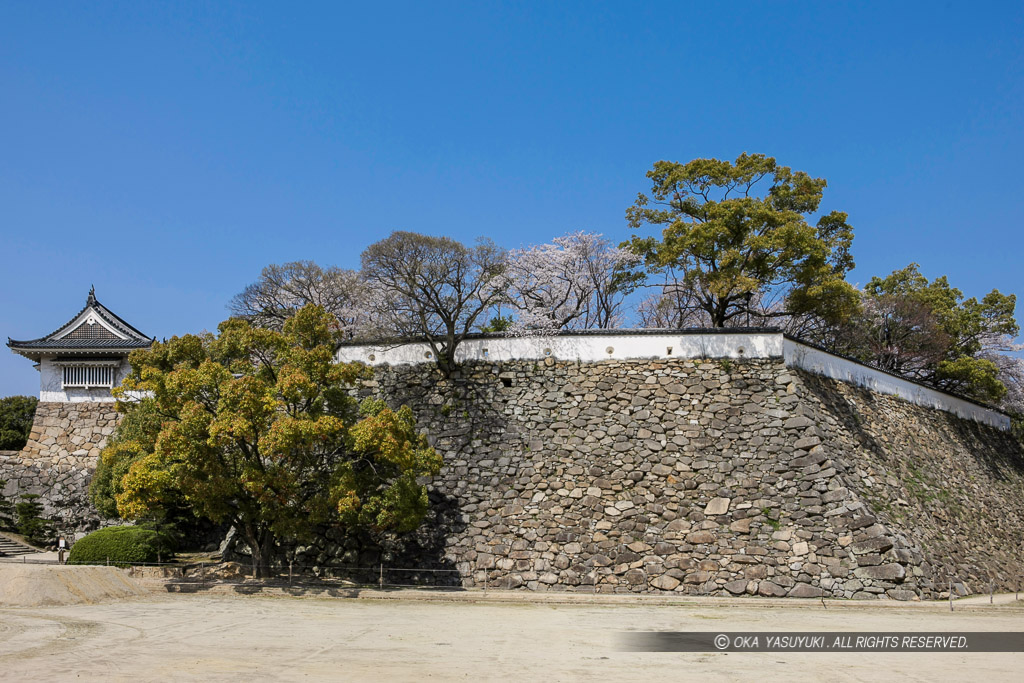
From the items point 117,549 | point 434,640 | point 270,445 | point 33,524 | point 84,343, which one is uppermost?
point 84,343

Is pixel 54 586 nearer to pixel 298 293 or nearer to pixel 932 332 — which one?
pixel 298 293

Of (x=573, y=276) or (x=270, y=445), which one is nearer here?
(x=270, y=445)

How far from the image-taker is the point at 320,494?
1705cm

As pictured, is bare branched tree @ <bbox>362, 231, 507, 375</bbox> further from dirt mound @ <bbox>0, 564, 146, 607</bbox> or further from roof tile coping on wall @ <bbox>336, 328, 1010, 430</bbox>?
dirt mound @ <bbox>0, 564, 146, 607</bbox>

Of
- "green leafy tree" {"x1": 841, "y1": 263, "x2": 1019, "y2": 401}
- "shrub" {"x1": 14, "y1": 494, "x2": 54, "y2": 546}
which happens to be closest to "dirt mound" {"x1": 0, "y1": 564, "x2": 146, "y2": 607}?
"shrub" {"x1": 14, "y1": 494, "x2": 54, "y2": 546}

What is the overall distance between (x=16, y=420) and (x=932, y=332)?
33.0m

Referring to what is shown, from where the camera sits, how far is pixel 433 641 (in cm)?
1142

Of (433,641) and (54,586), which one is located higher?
(54,586)

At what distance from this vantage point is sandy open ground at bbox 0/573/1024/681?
30.8 ft

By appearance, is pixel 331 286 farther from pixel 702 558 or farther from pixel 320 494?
pixel 702 558

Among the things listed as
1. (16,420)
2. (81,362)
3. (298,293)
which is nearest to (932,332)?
(298,293)

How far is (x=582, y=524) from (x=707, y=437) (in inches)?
145

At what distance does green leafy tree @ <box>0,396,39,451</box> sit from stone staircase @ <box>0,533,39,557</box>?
4941 mm

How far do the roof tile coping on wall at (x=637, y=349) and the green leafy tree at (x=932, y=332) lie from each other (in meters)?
7.34
